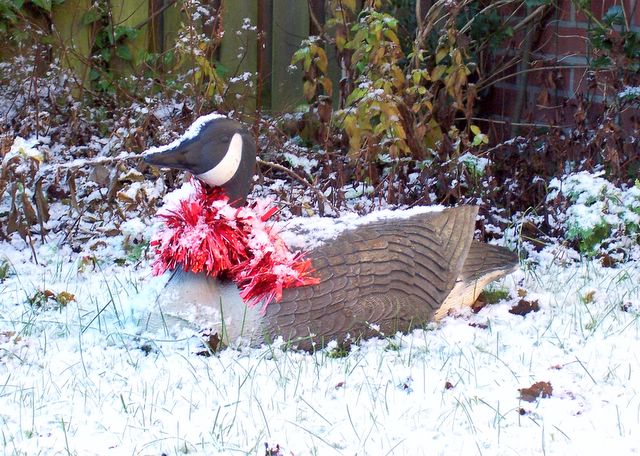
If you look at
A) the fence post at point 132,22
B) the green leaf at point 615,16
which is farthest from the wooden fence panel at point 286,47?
the green leaf at point 615,16

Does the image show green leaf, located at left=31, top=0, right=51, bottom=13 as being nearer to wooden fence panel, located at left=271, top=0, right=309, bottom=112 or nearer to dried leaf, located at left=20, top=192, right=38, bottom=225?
wooden fence panel, located at left=271, top=0, right=309, bottom=112

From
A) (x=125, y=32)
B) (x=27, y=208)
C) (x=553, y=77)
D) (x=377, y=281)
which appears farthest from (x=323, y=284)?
(x=125, y=32)

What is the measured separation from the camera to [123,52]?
261 inches

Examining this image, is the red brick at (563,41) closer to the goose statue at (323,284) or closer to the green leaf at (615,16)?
the green leaf at (615,16)

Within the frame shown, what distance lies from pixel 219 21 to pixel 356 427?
142 inches

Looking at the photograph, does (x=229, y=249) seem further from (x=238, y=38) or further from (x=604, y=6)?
(x=238, y=38)

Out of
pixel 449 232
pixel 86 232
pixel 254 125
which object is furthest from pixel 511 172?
pixel 86 232

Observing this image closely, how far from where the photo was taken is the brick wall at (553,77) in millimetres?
5617

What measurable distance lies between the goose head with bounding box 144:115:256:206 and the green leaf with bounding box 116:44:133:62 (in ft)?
11.0

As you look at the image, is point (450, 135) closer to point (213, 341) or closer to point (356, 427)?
point (213, 341)

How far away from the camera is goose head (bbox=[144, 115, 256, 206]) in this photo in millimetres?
3385

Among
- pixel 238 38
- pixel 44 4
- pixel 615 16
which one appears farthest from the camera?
pixel 238 38

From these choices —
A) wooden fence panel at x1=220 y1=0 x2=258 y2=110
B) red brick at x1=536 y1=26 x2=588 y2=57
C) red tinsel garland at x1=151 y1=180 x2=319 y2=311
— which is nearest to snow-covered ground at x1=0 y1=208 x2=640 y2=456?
red tinsel garland at x1=151 y1=180 x2=319 y2=311

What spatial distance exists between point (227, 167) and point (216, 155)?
0.23 ft
